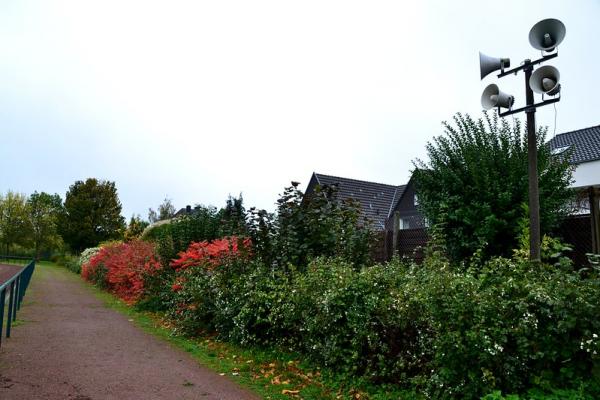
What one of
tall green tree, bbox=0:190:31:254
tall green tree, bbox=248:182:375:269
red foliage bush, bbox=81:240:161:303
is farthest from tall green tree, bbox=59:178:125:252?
tall green tree, bbox=248:182:375:269

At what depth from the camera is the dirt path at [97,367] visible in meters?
5.04

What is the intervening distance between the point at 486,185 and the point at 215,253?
17.0 feet

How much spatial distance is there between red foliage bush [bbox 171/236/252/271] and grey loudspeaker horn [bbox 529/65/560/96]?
527 cm

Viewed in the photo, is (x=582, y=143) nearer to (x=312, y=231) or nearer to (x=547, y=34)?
(x=547, y=34)

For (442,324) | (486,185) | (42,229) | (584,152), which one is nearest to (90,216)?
(42,229)

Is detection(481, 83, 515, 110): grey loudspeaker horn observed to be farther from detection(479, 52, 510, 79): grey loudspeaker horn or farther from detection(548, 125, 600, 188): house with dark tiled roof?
detection(548, 125, 600, 188): house with dark tiled roof

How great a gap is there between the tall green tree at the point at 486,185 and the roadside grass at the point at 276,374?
339 cm

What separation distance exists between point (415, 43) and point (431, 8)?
1694 mm

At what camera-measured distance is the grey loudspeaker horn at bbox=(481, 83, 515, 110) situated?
667cm

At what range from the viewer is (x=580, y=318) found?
146 inches

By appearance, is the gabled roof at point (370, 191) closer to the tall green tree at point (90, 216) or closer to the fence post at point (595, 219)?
the fence post at point (595, 219)

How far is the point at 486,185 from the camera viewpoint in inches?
323

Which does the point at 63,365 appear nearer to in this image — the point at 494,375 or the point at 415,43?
the point at 494,375

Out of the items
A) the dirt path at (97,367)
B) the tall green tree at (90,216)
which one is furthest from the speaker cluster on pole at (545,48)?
the tall green tree at (90,216)
